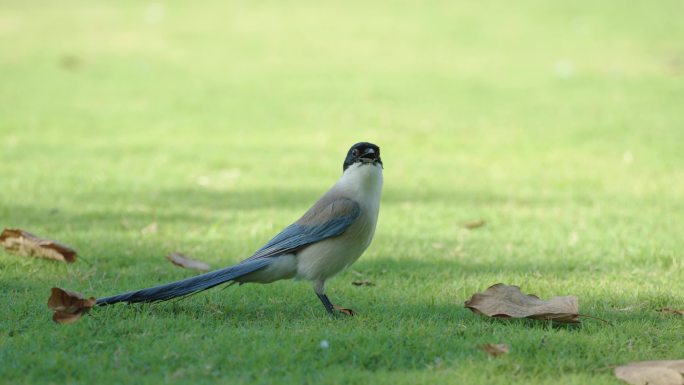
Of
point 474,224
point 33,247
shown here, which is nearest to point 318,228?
point 33,247

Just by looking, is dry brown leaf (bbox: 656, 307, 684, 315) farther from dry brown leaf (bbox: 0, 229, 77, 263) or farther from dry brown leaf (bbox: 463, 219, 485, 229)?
dry brown leaf (bbox: 0, 229, 77, 263)

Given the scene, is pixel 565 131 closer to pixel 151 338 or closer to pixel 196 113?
pixel 196 113

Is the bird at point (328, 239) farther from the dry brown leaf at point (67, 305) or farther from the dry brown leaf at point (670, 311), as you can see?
the dry brown leaf at point (670, 311)

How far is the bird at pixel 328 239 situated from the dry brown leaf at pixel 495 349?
1001 mm

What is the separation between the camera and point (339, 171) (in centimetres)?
1041

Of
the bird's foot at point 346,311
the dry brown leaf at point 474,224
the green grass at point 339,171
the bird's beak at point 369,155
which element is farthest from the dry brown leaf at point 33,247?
the dry brown leaf at point 474,224

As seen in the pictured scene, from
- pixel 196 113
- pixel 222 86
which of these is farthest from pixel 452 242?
pixel 222 86

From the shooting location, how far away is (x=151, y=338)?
14.8 feet

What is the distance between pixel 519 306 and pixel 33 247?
330 centimetres

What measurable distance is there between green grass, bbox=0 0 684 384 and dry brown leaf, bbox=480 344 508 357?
6cm

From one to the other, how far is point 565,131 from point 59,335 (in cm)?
981

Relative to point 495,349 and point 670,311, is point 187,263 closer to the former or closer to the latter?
point 495,349

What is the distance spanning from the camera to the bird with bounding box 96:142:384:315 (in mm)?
5215

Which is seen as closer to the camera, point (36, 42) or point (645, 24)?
point (36, 42)
